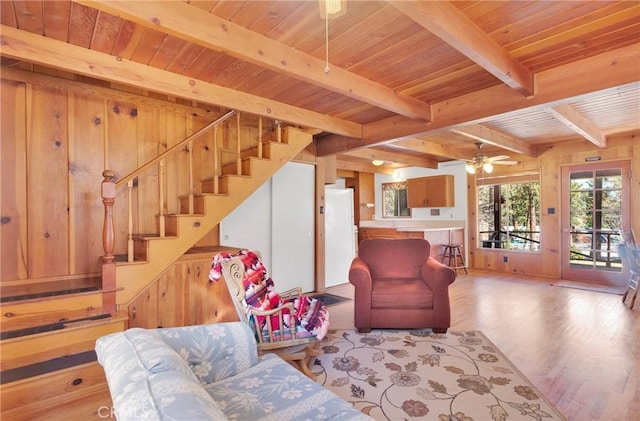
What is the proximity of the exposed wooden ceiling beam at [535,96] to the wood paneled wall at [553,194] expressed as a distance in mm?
3743

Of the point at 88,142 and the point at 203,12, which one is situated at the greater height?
the point at 203,12

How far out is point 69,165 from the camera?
114 inches

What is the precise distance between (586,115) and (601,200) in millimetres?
2199

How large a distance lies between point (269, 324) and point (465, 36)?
2.32 meters

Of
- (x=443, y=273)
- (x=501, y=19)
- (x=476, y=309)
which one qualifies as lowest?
(x=476, y=309)

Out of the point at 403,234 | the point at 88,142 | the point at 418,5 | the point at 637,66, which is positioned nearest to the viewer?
the point at 418,5

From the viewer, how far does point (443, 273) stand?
10.7 feet

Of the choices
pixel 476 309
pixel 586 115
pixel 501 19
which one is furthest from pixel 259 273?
pixel 586 115

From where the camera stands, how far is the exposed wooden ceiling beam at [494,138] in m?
4.09

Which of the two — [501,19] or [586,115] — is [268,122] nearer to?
[501,19]

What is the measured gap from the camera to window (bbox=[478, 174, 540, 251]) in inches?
246

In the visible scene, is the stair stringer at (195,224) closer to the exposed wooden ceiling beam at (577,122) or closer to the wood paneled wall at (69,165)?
the wood paneled wall at (69,165)

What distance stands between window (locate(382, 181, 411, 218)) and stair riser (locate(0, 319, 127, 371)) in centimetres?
699

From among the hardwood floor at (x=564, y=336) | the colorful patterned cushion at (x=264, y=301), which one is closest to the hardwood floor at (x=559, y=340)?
the hardwood floor at (x=564, y=336)
